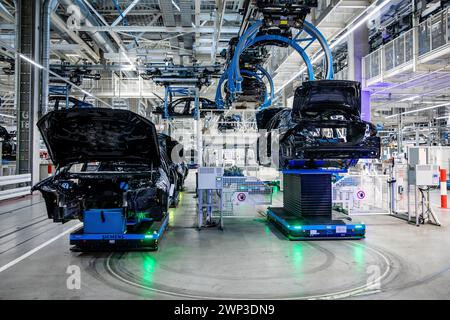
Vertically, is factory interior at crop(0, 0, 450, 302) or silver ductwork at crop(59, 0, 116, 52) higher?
silver ductwork at crop(59, 0, 116, 52)

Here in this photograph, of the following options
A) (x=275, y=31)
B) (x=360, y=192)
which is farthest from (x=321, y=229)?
(x=275, y=31)

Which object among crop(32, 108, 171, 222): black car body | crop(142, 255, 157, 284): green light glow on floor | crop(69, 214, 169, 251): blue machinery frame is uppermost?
crop(32, 108, 171, 222): black car body

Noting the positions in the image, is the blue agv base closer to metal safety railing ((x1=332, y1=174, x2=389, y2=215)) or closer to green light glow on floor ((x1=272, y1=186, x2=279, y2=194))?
metal safety railing ((x1=332, y1=174, x2=389, y2=215))

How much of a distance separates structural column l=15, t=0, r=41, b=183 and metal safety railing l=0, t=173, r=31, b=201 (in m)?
0.38

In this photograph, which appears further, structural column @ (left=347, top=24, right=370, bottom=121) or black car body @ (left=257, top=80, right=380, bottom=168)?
structural column @ (left=347, top=24, right=370, bottom=121)

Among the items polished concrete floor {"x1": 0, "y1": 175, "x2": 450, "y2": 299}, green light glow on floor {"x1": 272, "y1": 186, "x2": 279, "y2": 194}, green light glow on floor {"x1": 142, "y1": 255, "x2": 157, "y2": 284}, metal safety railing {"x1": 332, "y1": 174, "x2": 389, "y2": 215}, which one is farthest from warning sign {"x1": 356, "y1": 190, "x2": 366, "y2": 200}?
green light glow on floor {"x1": 272, "y1": 186, "x2": 279, "y2": 194}

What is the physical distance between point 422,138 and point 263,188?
24.4 metres

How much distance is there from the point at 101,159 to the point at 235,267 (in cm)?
252

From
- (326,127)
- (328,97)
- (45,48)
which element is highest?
(45,48)

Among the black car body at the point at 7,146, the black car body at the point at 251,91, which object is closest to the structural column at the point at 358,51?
the black car body at the point at 251,91

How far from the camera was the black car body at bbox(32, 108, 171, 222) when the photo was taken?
13.4ft

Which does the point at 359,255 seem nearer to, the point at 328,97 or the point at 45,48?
the point at 328,97

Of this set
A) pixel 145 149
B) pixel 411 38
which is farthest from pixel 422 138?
pixel 145 149

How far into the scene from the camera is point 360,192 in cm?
675
